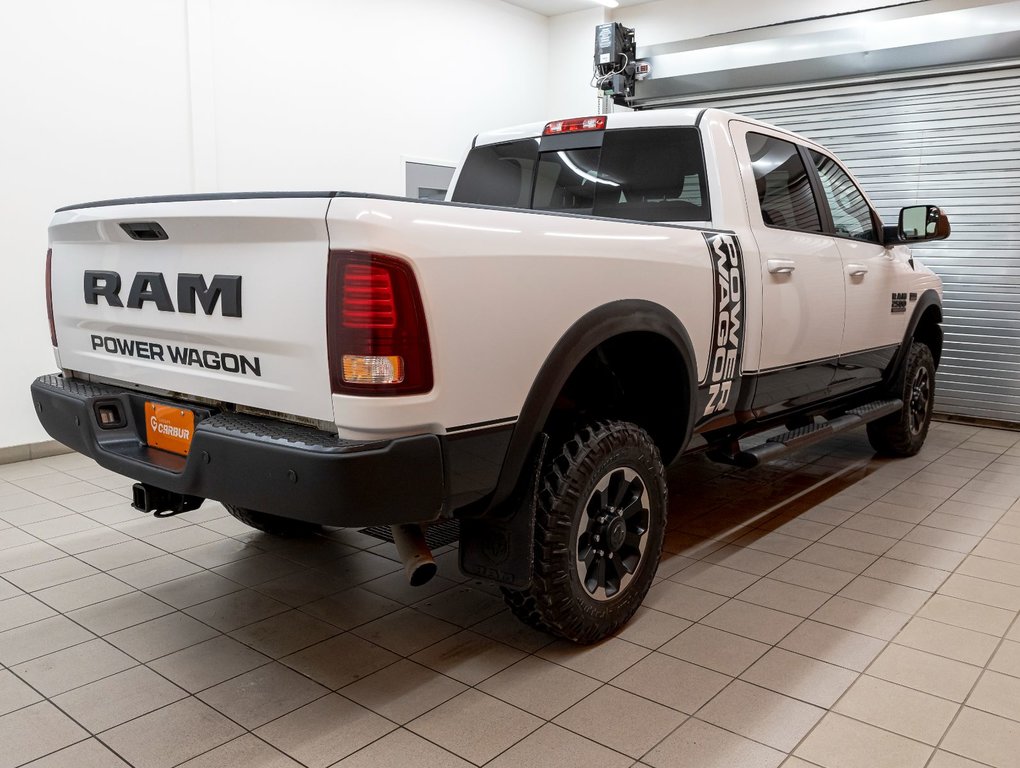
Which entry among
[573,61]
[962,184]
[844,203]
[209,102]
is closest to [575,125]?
[844,203]

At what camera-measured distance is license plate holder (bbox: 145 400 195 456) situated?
2395mm

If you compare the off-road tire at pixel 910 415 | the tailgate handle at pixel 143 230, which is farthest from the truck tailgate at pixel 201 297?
the off-road tire at pixel 910 415

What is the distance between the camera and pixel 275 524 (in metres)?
3.66

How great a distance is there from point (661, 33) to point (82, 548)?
7.13 metres

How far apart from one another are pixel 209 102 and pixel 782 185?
417 centimetres

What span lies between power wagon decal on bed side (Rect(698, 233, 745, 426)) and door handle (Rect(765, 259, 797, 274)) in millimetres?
219

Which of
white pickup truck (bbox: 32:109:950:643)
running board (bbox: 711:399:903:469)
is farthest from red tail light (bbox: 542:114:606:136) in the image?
running board (bbox: 711:399:903:469)

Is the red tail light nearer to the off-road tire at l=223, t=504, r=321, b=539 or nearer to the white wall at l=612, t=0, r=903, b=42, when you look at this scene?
the off-road tire at l=223, t=504, r=321, b=539

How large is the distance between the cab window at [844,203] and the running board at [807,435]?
0.93 m

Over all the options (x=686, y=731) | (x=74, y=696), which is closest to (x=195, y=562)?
(x=74, y=696)

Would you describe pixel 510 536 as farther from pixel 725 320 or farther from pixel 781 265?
pixel 781 265

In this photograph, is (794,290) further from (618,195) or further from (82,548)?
(82,548)

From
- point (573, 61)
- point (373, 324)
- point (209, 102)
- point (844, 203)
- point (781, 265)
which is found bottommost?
point (373, 324)

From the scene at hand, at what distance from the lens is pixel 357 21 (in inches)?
277
